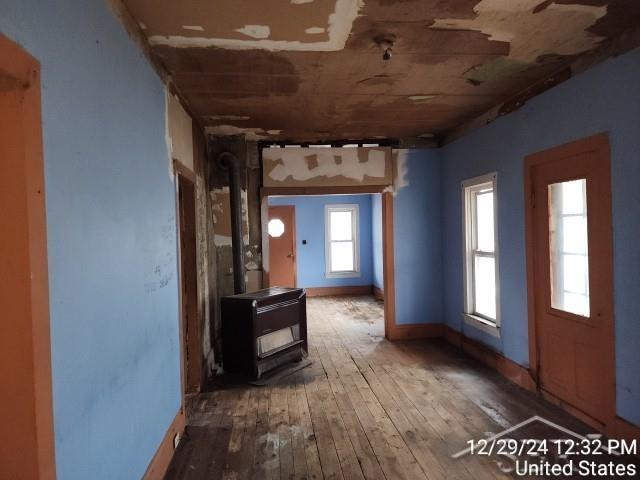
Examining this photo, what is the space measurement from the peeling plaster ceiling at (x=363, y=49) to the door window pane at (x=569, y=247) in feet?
3.03

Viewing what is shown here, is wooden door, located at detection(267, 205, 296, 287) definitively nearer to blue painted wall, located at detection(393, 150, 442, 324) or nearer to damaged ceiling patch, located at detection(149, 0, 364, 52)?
blue painted wall, located at detection(393, 150, 442, 324)

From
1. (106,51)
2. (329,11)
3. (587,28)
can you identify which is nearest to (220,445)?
(106,51)

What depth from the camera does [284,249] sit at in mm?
8992

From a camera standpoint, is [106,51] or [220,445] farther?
[220,445]

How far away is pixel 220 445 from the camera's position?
2922 millimetres

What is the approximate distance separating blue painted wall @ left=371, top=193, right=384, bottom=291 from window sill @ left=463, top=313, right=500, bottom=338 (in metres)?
3.70

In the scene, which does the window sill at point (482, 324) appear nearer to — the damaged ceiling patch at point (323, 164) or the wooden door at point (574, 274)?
the wooden door at point (574, 274)

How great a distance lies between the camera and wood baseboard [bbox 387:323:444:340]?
552 centimetres

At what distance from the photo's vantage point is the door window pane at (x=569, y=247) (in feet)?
10.2

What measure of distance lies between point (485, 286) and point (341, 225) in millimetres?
5023

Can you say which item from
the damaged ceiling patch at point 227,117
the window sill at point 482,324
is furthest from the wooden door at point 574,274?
the damaged ceiling patch at point 227,117

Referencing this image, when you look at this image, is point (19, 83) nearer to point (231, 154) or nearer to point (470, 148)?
point (231, 154)

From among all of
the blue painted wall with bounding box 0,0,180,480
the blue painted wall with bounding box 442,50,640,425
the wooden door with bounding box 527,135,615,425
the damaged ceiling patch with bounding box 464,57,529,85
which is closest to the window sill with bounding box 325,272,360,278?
the blue painted wall with bounding box 442,50,640,425

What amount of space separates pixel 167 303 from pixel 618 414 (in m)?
2.93
